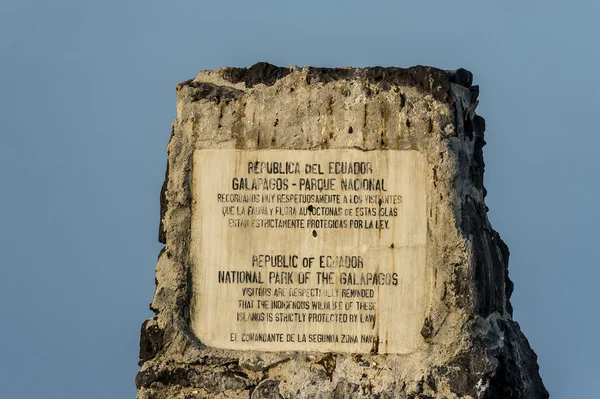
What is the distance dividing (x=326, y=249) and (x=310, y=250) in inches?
3.7

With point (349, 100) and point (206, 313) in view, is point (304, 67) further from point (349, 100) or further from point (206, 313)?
point (206, 313)

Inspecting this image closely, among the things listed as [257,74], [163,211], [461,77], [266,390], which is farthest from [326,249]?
[461,77]

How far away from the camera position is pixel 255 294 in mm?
9094

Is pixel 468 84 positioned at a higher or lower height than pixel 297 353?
higher

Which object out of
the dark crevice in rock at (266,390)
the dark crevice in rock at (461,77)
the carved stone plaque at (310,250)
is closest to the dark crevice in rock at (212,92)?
the carved stone plaque at (310,250)

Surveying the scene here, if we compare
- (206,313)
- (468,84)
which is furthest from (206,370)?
(468,84)

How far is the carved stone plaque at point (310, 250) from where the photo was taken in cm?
900

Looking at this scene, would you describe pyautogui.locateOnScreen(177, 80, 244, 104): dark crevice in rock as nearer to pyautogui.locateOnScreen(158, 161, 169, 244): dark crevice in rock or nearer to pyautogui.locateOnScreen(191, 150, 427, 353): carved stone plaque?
pyautogui.locateOnScreen(191, 150, 427, 353): carved stone plaque

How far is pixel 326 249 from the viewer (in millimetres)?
9055

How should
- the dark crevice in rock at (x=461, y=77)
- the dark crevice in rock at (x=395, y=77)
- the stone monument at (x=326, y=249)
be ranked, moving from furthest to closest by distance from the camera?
the dark crevice in rock at (x=461, y=77) < the dark crevice in rock at (x=395, y=77) < the stone monument at (x=326, y=249)

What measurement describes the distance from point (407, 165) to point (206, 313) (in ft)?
4.82

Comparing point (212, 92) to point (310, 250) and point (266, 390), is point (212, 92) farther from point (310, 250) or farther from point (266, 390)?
point (266, 390)

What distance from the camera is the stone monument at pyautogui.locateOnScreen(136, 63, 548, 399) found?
29.3 ft

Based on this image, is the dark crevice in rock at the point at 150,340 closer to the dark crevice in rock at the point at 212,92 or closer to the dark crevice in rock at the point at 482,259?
the dark crevice in rock at the point at 212,92
